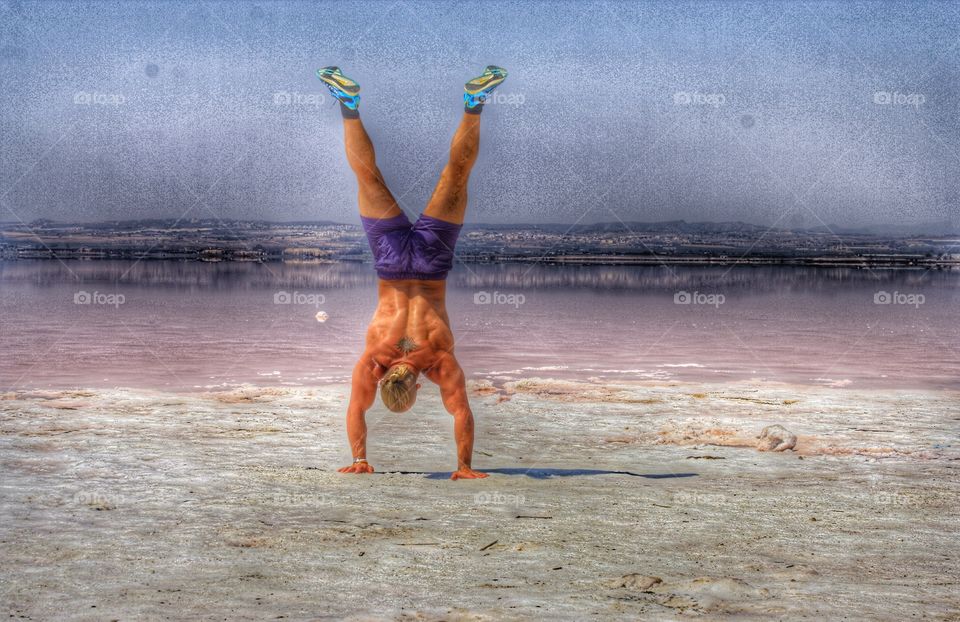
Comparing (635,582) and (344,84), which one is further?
(344,84)

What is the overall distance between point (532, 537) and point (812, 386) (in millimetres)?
8757

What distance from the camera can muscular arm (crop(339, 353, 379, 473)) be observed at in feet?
27.5

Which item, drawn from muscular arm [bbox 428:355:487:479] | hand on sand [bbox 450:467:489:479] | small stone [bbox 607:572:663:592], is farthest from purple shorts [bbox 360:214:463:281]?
small stone [bbox 607:572:663:592]

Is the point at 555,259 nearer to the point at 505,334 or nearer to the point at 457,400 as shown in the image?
the point at 505,334

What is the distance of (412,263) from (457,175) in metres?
0.80

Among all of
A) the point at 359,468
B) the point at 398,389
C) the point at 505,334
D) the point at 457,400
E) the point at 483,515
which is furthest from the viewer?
the point at 505,334

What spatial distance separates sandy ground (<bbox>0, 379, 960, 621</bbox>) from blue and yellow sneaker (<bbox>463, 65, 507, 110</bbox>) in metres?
3.03

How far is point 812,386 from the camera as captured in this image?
14.2 metres

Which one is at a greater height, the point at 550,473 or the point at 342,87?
the point at 342,87

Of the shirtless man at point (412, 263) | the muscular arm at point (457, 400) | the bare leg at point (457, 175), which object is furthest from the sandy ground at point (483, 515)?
the bare leg at point (457, 175)

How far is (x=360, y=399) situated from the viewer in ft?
27.6

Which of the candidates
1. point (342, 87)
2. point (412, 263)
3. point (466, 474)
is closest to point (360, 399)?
point (466, 474)

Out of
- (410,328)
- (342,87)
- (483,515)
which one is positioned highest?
(342,87)

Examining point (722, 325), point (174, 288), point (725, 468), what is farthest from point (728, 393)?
point (174, 288)
